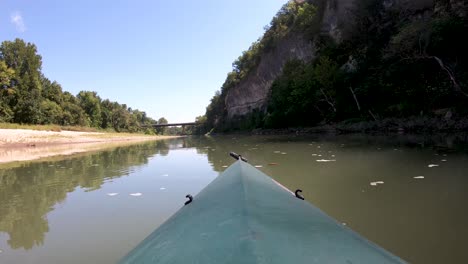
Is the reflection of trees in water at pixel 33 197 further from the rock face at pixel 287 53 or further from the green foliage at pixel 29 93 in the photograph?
the green foliage at pixel 29 93

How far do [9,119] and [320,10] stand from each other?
35318 mm

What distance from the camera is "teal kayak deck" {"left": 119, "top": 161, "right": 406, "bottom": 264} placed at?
1027 mm

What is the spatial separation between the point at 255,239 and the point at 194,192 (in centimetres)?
368

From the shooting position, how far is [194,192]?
183 inches

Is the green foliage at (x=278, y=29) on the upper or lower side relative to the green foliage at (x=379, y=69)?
upper

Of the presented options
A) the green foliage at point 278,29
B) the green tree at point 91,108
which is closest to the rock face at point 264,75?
the green foliage at point 278,29

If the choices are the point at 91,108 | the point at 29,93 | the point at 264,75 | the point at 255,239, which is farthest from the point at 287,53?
the point at 91,108

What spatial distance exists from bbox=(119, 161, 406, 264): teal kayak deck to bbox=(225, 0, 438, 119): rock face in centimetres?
1850

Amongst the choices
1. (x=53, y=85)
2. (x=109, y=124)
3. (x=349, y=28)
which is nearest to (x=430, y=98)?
(x=349, y=28)

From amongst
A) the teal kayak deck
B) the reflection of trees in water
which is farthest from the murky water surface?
the teal kayak deck

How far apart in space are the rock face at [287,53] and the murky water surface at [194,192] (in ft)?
49.3

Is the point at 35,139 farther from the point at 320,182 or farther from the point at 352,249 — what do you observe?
the point at 352,249

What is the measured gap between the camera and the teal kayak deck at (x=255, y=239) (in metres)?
1.03

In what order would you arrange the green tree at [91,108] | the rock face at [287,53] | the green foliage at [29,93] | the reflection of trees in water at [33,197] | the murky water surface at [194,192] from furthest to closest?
the green tree at [91,108] < the green foliage at [29,93] < the rock face at [287,53] < the reflection of trees in water at [33,197] < the murky water surface at [194,192]
